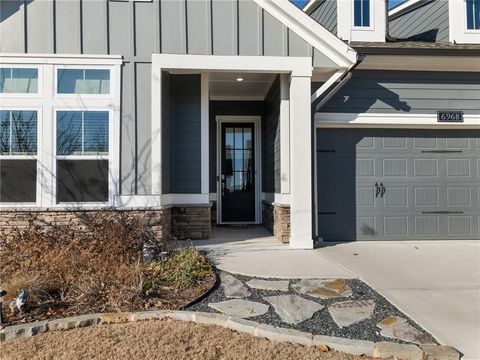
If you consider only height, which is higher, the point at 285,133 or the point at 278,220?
the point at 285,133

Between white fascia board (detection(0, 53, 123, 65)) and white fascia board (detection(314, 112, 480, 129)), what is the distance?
3.59 meters

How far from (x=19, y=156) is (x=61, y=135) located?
686 millimetres

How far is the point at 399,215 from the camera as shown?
22.4ft

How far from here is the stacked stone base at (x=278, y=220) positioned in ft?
20.2

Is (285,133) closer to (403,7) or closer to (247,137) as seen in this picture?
(247,137)

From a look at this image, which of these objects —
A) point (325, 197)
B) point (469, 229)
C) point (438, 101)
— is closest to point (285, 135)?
point (325, 197)

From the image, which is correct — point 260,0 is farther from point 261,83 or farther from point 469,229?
point 469,229

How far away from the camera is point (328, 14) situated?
805 cm

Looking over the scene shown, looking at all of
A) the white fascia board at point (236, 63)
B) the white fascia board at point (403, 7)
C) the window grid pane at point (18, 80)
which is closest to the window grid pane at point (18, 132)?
the window grid pane at point (18, 80)

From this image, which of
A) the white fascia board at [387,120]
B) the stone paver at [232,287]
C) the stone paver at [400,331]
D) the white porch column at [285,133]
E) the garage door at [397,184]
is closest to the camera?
the stone paver at [400,331]

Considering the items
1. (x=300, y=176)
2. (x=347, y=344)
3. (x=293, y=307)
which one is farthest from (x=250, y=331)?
(x=300, y=176)

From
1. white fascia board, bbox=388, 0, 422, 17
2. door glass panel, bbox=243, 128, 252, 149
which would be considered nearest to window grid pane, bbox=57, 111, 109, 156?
door glass panel, bbox=243, 128, 252, 149

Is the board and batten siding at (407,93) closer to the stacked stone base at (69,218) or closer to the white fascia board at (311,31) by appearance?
the white fascia board at (311,31)

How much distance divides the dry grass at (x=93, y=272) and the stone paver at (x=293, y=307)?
2.64ft
